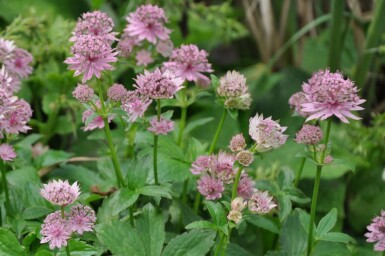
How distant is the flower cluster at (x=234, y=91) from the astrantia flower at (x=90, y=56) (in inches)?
8.9

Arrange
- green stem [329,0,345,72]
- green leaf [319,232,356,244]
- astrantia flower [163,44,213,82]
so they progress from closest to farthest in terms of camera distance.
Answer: green leaf [319,232,356,244], astrantia flower [163,44,213,82], green stem [329,0,345,72]

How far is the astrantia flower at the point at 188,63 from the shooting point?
1207 millimetres

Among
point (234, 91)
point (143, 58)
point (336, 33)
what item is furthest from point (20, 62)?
point (336, 33)

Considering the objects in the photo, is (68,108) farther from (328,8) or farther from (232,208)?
(328,8)

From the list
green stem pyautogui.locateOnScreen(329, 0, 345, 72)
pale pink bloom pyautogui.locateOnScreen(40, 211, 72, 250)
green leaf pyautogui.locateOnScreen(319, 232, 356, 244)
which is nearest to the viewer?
pale pink bloom pyautogui.locateOnScreen(40, 211, 72, 250)

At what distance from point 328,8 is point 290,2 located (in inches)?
9.0

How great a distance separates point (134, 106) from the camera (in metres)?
1.08

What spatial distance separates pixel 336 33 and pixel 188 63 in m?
0.86

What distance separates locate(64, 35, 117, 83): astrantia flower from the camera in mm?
1003

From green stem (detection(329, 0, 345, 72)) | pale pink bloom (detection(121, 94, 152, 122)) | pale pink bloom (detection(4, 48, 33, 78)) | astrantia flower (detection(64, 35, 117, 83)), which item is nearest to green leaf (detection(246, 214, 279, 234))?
pale pink bloom (detection(121, 94, 152, 122))

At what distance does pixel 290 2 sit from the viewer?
228 centimetres

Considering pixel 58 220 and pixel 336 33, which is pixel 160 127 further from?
pixel 336 33

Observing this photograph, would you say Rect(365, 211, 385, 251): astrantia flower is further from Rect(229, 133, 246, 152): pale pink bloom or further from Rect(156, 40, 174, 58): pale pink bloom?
Rect(156, 40, 174, 58): pale pink bloom

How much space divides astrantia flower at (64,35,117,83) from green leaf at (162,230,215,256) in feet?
1.00
